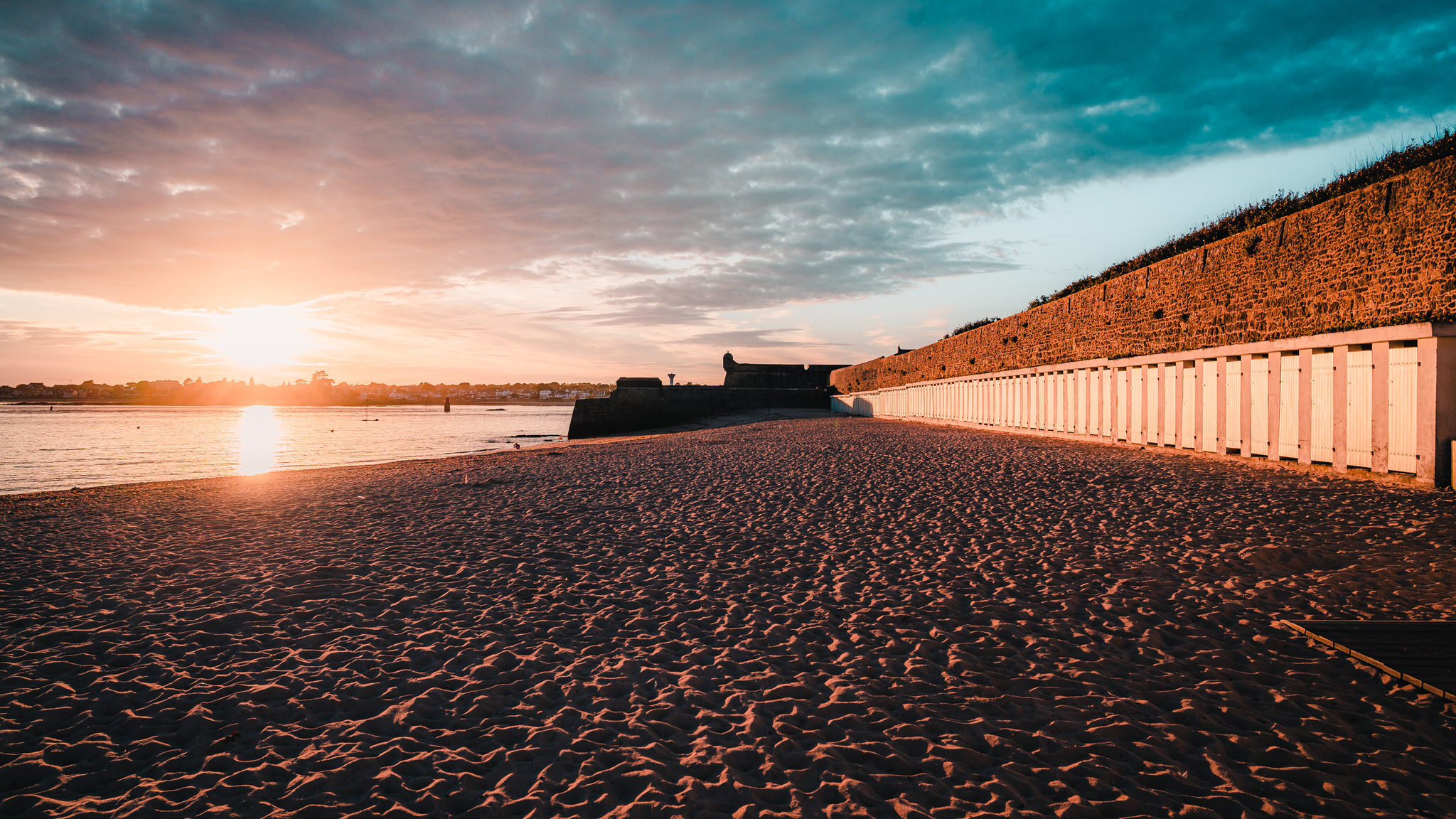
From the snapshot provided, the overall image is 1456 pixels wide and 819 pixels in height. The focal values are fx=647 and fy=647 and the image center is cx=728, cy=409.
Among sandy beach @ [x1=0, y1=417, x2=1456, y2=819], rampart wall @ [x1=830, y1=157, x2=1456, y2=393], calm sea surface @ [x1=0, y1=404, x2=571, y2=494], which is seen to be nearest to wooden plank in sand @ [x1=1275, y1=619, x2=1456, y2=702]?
sandy beach @ [x1=0, y1=417, x2=1456, y2=819]

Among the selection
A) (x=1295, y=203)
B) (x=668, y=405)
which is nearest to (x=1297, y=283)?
(x=1295, y=203)

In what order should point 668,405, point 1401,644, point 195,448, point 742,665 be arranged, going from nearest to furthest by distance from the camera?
1. point 1401,644
2. point 742,665
3. point 195,448
4. point 668,405

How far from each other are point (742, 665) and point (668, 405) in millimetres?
48676

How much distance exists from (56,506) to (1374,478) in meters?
21.6

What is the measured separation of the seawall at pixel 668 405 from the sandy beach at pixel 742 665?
37862 mm

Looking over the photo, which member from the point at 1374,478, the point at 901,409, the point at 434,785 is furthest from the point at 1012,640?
the point at 901,409

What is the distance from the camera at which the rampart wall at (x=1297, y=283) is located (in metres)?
9.41

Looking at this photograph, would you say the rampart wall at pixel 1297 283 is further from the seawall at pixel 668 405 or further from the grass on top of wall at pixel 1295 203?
the seawall at pixel 668 405

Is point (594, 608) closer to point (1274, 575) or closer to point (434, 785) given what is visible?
point (434, 785)

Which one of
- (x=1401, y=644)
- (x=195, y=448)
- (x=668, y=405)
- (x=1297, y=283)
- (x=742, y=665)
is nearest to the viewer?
(x=1401, y=644)

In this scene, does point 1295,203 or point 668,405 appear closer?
point 1295,203

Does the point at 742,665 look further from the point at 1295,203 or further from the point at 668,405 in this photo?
the point at 668,405

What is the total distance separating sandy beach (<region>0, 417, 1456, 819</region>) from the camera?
2.81 meters

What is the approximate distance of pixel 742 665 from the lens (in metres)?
4.05
